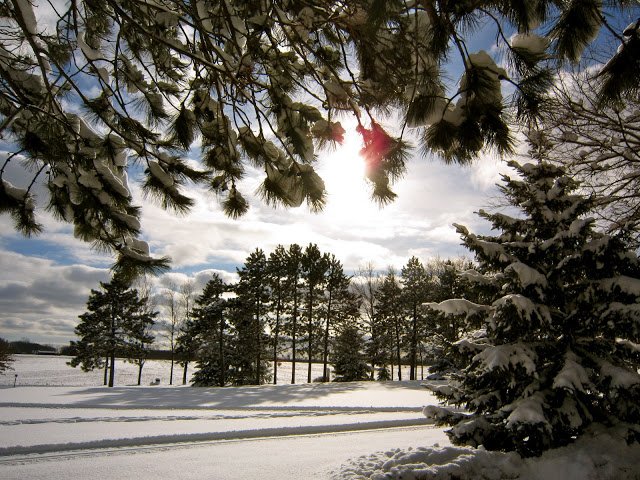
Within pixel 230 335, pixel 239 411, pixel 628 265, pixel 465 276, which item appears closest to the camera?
pixel 628 265

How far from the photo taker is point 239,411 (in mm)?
13461

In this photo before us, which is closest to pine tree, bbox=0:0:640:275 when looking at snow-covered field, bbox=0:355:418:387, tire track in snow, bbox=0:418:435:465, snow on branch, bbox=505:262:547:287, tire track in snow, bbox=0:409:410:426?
snow on branch, bbox=505:262:547:287

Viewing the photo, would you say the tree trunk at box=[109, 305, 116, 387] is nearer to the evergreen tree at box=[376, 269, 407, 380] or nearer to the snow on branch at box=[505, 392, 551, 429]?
the evergreen tree at box=[376, 269, 407, 380]

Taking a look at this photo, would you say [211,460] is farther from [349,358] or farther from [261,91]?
[349,358]

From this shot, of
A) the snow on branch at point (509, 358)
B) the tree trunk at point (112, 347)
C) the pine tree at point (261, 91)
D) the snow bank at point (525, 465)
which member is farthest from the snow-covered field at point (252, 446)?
the tree trunk at point (112, 347)

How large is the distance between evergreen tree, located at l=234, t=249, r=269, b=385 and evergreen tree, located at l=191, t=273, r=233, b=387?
115 centimetres

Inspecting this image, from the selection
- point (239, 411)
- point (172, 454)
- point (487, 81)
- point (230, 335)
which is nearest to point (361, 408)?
point (239, 411)

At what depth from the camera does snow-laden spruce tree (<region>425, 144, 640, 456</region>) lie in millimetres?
5141

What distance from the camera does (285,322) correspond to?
3225cm

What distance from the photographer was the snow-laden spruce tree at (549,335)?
514 centimetres

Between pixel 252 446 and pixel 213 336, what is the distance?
81.0 ft

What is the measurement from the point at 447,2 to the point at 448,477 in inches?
215

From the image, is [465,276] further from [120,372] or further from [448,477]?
[120,372]

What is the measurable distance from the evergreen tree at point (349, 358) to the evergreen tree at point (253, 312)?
6.17 metres
